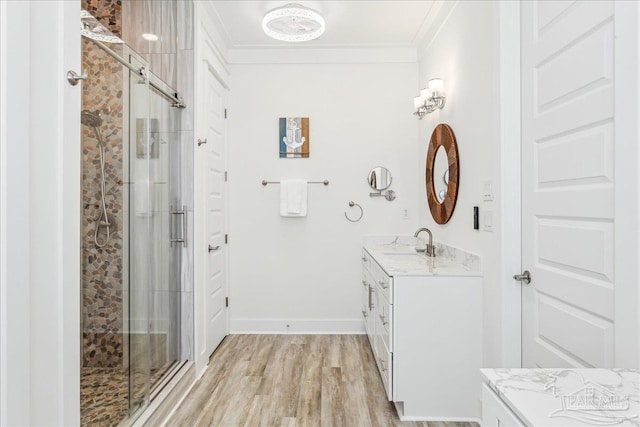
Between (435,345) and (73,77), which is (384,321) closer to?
(435,345)

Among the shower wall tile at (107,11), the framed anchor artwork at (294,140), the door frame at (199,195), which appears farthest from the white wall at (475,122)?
the shower wall tile at (107,11)

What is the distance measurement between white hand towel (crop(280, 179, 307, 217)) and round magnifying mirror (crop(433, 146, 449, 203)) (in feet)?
3.91

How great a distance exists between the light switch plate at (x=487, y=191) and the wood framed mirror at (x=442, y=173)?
470 millimetres

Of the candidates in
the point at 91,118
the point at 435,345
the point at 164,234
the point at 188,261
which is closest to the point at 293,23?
the point at 91,118

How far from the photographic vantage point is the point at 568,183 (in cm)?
146

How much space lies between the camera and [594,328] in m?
1.33

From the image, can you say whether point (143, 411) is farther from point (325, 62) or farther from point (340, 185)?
point (325, 62)

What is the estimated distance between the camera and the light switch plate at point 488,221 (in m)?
2.00

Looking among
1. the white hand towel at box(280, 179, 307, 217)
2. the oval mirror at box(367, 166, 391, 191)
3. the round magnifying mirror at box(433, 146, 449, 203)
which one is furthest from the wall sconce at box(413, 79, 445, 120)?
the white hand towel at box(280, 179, 307, 217)

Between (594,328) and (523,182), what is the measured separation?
0.74m

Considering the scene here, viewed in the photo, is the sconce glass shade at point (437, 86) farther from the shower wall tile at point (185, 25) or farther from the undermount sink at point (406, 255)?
the shower wall tile at point (185, 25)

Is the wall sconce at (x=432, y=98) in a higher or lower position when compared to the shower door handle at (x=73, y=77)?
higher

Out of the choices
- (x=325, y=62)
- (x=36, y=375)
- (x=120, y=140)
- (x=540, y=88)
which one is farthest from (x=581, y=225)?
(x=325, y=62)

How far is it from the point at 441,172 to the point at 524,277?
1293 mm
